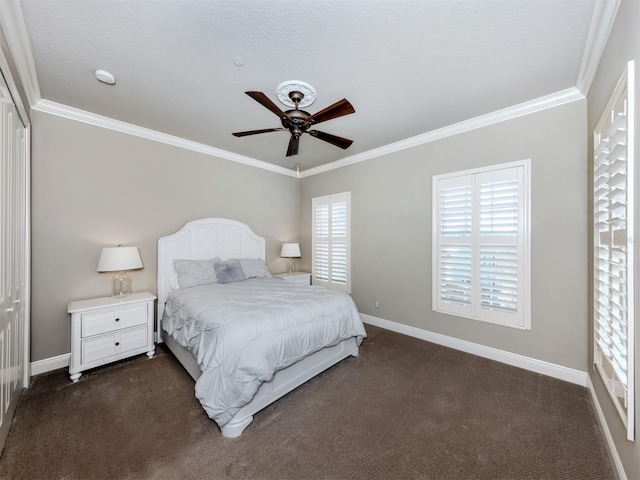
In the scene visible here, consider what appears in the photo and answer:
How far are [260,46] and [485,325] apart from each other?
11.8ft

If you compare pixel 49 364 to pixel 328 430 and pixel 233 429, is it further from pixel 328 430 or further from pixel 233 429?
pixel 328 430

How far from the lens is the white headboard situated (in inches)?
142

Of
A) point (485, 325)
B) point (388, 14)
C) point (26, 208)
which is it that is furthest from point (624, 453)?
point (26, 208)

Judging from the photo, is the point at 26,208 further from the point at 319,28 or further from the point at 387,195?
the point at 387,195

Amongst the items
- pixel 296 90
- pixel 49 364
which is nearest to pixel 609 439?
pixel 296 90

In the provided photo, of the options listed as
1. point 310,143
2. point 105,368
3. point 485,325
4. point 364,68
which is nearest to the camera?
point 364,68

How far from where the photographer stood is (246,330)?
208 cm

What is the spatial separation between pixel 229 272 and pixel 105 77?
2.51 metres

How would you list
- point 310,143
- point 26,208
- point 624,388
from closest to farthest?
point 624,388, point 26,208, point 310,143

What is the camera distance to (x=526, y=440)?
6.05 ft

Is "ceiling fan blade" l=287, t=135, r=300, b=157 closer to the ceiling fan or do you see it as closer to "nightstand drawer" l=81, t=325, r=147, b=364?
the ceiling fan

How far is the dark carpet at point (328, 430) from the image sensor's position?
1622mm

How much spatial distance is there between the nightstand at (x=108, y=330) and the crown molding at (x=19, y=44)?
6.93 feet

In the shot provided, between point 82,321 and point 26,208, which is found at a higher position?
point 26,208
